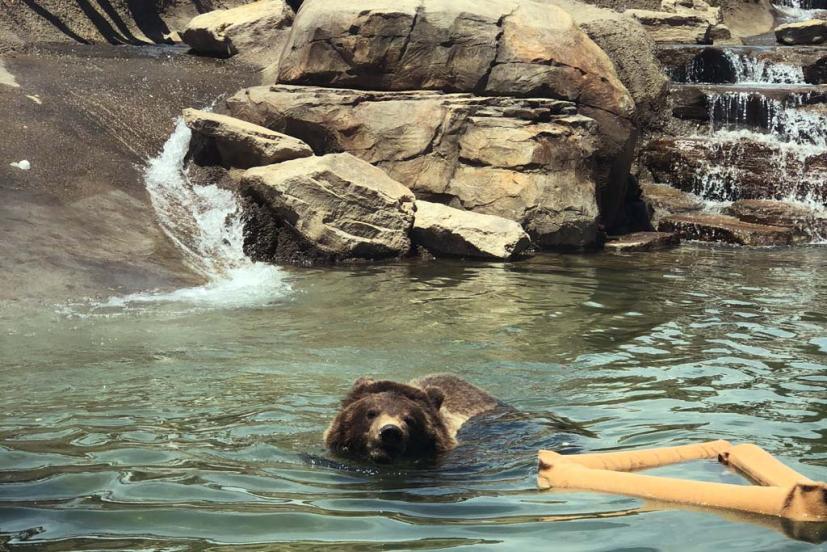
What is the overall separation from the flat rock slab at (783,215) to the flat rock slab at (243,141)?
7.29 metres

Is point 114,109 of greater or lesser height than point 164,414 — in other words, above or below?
above

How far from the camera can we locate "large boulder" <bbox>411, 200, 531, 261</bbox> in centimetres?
1439

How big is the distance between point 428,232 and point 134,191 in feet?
12.6

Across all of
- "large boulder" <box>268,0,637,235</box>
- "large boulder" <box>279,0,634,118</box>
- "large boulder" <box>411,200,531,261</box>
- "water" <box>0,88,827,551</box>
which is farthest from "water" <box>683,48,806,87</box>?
"large boulder" <box>411,200,531,261</box>

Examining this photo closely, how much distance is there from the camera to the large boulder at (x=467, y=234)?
14391mm

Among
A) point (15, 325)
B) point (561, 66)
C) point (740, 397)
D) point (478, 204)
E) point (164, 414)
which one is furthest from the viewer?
point (561, 66)

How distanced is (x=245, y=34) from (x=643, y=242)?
8401 millimetres

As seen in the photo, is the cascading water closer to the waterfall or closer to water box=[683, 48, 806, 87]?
the waterfall

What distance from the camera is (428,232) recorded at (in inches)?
575

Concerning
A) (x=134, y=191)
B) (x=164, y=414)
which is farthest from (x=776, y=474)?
(x=134, y=191)

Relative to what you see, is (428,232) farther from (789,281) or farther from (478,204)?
(789,281)

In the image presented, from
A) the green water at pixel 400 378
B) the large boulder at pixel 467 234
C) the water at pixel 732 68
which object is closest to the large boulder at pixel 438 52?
the large boulder at pixel 467 234

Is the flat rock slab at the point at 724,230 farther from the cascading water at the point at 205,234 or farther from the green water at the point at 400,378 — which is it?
the cascading water at the point at 205,234

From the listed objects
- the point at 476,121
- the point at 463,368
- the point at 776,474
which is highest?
the point at 476,121
